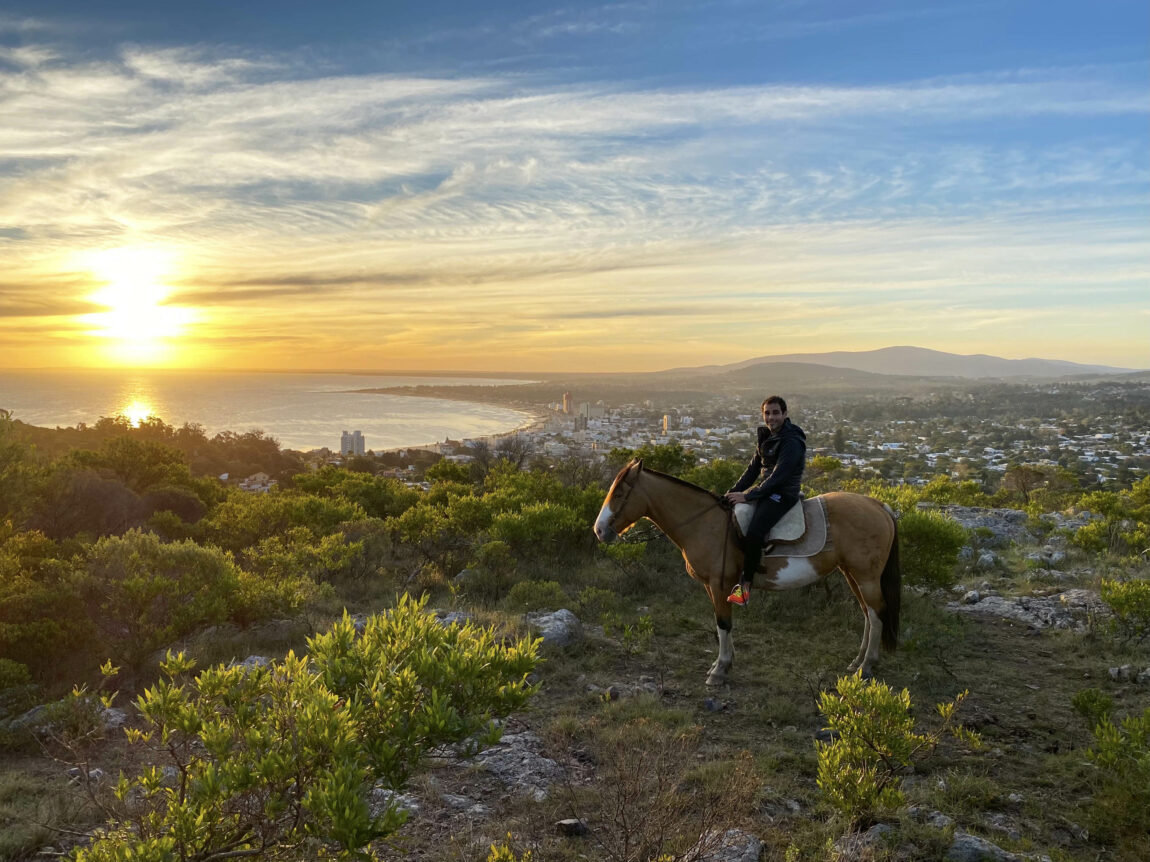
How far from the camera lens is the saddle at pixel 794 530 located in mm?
6879

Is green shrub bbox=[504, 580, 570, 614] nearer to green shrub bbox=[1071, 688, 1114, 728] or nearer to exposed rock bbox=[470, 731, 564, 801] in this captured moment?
exposed rock bbox=[470, 731, 564, 801]

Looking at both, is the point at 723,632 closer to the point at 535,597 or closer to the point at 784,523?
the point at 784,523

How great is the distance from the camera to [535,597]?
9.55 metres

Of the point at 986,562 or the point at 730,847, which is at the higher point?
the point at 730,847

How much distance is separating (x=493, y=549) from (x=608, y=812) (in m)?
7.35

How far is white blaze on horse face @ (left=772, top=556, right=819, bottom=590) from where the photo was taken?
22.9 ft

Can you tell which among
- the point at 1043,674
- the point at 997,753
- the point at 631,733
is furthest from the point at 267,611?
the point at 1043,674

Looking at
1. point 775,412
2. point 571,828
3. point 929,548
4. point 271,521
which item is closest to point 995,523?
point 929,548

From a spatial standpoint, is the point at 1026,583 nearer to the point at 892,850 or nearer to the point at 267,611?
the point at 892,850

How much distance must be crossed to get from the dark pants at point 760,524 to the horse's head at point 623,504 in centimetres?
123

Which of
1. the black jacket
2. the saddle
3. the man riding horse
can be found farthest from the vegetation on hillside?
the black jacket

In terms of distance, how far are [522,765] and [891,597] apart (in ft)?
15.7

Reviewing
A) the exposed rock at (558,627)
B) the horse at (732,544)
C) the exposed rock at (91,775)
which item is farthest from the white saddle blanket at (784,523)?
the exposed rock at (91,775)

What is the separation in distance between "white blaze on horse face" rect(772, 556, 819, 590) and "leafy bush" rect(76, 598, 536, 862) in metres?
4.65
